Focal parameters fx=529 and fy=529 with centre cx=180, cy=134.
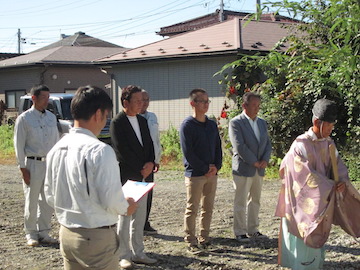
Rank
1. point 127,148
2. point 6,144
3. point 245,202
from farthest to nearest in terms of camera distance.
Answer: point 6,144 → point 245,202 → point 127,148

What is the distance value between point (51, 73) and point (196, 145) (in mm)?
19489

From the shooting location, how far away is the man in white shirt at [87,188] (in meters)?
3.22

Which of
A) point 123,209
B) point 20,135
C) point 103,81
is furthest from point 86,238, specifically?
point 103,81

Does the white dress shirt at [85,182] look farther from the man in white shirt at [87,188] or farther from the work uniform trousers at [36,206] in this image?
the work uniform trousers at [36,206]

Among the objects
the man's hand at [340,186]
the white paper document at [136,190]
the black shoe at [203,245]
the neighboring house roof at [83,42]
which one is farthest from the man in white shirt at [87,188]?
the neighboring house roof at [83,42]

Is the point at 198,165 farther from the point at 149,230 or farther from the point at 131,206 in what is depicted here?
the point at 131,206

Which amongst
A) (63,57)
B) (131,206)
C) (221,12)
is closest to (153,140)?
(131,206)

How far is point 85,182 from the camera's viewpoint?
128 inches

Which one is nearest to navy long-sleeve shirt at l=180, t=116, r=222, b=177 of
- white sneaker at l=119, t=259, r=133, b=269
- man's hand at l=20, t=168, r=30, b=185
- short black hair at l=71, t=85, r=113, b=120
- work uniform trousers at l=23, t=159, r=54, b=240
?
white sneaker at l=119, t=259, r=133, b=269

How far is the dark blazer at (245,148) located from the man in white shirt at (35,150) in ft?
7.31

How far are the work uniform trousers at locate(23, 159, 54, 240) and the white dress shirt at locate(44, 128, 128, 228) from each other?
3013mm

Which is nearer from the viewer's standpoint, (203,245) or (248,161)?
(203,245)

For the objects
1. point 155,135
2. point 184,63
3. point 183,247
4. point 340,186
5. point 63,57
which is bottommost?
point 183,247

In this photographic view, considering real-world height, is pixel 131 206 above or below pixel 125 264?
above
